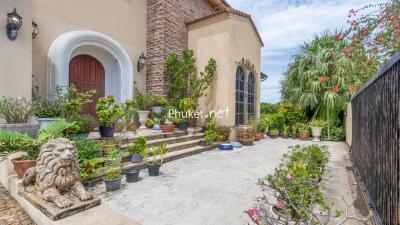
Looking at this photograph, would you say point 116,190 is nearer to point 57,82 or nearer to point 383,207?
point 383,207

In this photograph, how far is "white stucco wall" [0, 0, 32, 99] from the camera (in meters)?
4.31

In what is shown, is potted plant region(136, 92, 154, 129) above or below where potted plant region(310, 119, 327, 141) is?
above

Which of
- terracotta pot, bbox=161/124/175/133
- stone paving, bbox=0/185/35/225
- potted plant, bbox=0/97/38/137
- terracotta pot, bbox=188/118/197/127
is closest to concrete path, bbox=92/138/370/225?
stone paving, bbox=0/185/35/225

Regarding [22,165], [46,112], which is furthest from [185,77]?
[22,165]

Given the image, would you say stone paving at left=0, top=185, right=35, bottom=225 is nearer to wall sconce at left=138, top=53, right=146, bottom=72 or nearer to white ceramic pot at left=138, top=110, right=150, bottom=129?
white ceramic pot at left=138, top=110, right=150, bottom=129

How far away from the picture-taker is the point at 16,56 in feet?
14.6

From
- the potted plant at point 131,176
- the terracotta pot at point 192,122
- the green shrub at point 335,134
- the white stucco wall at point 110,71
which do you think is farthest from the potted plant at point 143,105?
the green shrub at point 335,134

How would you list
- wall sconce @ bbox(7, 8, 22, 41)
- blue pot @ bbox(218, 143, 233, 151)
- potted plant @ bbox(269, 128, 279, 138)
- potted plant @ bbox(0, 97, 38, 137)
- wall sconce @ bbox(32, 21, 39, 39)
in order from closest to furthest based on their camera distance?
potted plant @ bbox(0, 97, 38, 137) → wall sconce @ bbox(7, 8, 22, 41) → wall sconce @ bbox(32, 21, 39, 39) → blue pot @ bbox(218, 143, 233, 151) → potted plant @ bbox(269, 128, 279, 138)

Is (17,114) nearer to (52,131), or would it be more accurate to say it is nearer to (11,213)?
(52,131)

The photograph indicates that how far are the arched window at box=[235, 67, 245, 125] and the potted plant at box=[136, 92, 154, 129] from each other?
138 inches

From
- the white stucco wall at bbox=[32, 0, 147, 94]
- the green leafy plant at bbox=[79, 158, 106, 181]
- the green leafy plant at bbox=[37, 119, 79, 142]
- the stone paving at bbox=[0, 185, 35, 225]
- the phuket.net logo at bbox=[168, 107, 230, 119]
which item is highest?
the white stucco wall at bbox=[32, 0, 147, 94]

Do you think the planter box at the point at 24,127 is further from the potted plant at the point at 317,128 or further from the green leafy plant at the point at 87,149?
the potted plant at the point at 317,128

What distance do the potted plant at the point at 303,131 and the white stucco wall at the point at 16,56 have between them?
1036 cm

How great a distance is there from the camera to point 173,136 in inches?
270
